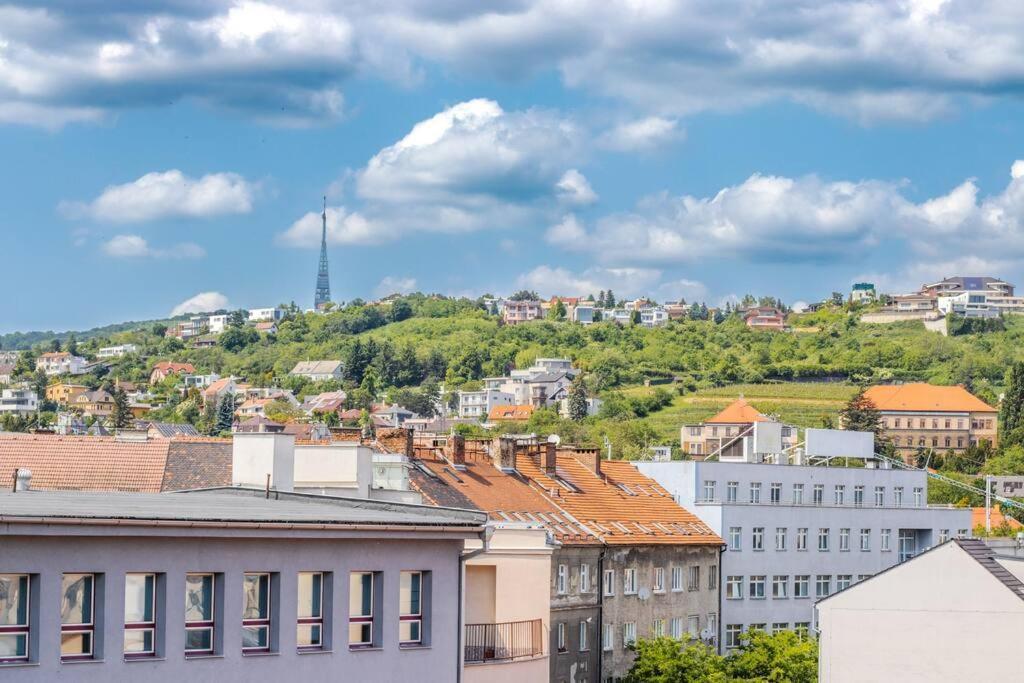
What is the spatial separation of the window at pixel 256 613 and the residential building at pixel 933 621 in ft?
81.5

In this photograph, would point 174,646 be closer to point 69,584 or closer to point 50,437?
point 69,584

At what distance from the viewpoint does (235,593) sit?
24109 mm

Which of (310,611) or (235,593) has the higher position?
(235,593)

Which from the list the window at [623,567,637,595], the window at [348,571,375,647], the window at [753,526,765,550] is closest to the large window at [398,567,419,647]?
the window at [348,571,375,647]

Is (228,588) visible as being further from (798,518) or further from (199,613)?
(798,518)

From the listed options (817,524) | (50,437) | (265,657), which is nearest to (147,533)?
(265,657)

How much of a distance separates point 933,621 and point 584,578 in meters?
16.9

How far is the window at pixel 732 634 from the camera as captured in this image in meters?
74.0

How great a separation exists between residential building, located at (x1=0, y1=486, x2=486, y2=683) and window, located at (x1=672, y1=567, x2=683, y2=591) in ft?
137

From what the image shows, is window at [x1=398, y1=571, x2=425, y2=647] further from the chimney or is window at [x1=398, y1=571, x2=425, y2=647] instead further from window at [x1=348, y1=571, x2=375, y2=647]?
the chimney

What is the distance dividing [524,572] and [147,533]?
14.4 meters

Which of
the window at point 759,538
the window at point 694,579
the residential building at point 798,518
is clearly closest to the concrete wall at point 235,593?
the window at point 694,579

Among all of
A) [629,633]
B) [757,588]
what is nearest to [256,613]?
[629,633]

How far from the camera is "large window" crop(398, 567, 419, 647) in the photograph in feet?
87.0
